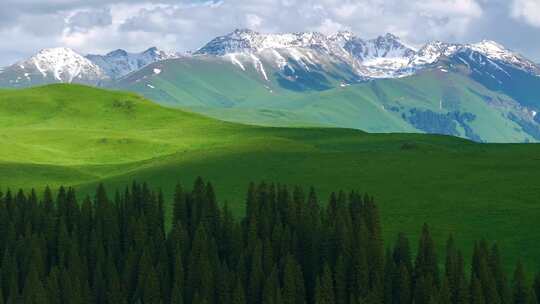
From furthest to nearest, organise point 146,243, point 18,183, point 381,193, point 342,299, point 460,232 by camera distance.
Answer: point 18,183
point 381,193
point 460,232
point 146,243
point 342,299

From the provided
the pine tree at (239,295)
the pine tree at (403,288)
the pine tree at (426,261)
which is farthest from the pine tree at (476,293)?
the pine tree at (239,295)

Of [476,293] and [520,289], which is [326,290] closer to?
[476,293]

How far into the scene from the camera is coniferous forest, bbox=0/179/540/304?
95.0m

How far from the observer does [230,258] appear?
112 m

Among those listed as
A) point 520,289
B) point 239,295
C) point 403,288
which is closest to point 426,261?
point 403,288

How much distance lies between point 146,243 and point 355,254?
30.6 m

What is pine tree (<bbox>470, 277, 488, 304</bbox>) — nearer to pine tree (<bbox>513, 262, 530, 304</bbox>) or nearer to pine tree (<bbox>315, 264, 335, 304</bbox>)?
pine tree (<bbox>513, 262, 530, 304</bbox>)

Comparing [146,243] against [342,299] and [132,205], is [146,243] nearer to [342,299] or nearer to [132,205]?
[132,205]

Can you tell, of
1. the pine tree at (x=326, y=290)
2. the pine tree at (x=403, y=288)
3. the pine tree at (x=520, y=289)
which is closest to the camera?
the pine tree at (x=520, y=289)

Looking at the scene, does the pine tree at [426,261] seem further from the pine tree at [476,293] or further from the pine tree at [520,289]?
the pine tree at [520,289]

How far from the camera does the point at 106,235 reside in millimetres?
120500

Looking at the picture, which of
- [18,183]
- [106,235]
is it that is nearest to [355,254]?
[106,235]

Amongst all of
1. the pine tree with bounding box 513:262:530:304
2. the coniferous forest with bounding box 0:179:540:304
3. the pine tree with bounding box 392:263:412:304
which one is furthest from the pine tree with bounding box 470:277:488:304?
the pine tree with bounding box 392:263:412:304

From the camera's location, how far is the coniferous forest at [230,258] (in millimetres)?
95000
